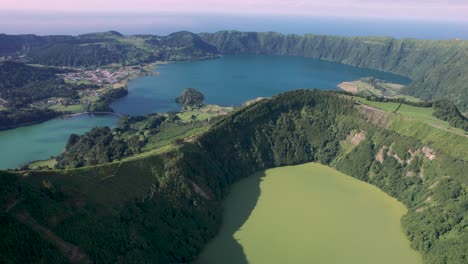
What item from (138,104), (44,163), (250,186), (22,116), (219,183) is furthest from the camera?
(138,104)

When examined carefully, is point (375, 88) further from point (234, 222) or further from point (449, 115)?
point (234, 222)

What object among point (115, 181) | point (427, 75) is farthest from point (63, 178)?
point (427, 75)

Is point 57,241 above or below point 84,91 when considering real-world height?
above

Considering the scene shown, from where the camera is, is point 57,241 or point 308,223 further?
point 308,223

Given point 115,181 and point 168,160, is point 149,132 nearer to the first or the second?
point 168,160

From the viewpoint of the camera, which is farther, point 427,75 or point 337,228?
point 427,75

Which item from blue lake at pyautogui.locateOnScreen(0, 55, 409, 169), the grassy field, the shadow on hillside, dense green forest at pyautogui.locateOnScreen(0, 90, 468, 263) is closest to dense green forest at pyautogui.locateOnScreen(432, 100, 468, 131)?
the grassy field

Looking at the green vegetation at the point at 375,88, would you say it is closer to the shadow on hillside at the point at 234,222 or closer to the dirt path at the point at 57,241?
the shadow on hillside at the point at 234,222

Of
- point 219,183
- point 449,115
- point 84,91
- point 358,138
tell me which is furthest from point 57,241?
point 84,91
